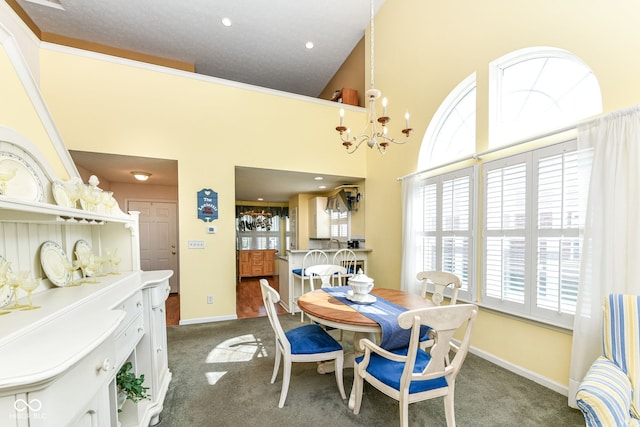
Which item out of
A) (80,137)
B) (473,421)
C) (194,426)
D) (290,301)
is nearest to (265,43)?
(80,137)

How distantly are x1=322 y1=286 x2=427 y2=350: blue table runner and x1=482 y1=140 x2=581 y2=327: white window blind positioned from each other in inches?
45.2

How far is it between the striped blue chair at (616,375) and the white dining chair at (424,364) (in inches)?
20.3

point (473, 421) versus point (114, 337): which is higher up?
point (114, 337)

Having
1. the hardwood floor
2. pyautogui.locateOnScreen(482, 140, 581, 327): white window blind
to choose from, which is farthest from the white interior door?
pyautogui.locateOnScreen(482, 140, 581, 327): white window blind

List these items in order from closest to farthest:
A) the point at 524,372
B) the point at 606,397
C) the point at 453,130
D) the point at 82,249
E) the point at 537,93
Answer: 1. the point at 606,397
2. the point at 82,249
3. the point at 524,372
4. the point at 537,93
5. the point at 453,130

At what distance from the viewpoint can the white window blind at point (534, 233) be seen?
2.04 metres

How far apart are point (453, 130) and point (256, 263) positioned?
615 centimetres

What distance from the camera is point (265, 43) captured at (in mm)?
4926

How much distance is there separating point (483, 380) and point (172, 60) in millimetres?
6978

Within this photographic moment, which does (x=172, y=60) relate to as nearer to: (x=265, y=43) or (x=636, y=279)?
(x=265, y=43)

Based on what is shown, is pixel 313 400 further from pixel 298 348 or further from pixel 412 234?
pixel 412 234

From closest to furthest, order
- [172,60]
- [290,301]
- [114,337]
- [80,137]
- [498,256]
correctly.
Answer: [114,337] < [498,256] < [80,137] < [290,301] < [172,60]

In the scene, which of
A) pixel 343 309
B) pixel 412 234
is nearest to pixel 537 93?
pixel 412 234

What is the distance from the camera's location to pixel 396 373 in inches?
62.7
